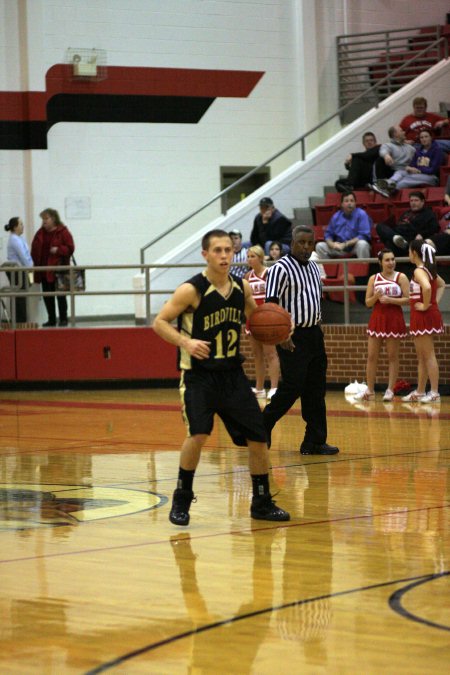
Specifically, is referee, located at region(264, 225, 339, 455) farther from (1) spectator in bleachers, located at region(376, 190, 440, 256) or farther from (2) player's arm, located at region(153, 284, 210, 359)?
(1) spectator in bleachers, located at region(376, 190, 440, 256)

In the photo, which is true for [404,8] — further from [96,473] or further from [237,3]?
[96,473]

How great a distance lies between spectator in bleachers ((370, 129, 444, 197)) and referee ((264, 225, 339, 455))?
31.6 feet

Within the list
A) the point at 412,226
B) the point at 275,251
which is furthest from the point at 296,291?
the point at 412,226

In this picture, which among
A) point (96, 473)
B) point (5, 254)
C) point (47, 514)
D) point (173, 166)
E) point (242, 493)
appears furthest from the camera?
point (173, 166)

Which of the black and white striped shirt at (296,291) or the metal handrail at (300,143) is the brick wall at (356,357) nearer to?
the metal handrail at (300,143)

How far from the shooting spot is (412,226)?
17.3 m

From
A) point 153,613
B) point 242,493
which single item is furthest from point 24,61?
point 153,613

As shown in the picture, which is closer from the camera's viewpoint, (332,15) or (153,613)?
(153,613)

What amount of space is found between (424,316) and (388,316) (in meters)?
0.56

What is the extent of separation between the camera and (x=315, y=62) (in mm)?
23094

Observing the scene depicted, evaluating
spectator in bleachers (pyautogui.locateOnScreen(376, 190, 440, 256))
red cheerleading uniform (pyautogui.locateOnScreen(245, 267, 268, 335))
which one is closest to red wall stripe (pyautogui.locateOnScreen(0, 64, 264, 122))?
spectator in bleachers (pyautogui.locateOnScreen(376, 190, 440, 256))

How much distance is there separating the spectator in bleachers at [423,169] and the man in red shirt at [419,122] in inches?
31.6

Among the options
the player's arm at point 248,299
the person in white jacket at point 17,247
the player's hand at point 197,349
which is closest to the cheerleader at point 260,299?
the person in white jacket at point 17,247

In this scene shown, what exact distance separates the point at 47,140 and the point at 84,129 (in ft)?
2.56
